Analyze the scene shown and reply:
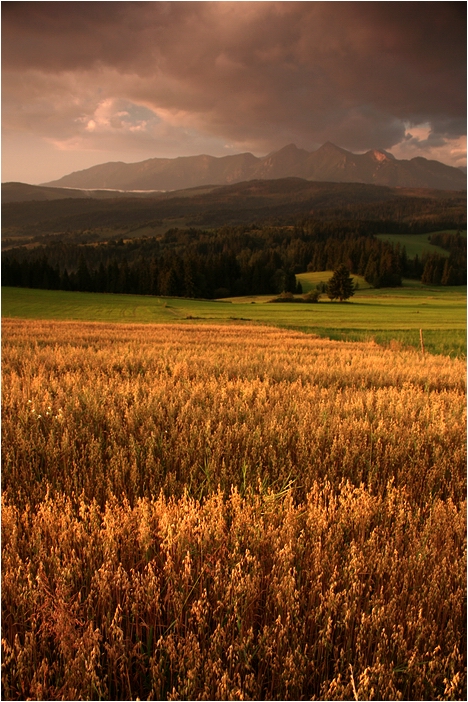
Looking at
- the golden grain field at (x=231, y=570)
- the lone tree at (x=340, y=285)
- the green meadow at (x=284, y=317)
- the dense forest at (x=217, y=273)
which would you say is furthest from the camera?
the dense forest at (x=217, y=273)

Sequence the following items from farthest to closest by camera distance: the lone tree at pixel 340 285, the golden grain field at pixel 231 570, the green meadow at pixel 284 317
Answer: the lone tree at pixel 340 285, the green meadow at pixel 284 317, the golden grain field at pixel 231 570

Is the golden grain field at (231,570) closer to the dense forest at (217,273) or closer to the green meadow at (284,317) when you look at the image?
the green meadow at (284,317)

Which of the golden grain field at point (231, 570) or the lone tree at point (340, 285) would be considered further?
the lone tree at point (340, 285)

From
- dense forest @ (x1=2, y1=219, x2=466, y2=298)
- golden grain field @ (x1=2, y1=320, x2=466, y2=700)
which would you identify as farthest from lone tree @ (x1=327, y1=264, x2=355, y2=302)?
golden grain field @ (x1=2, y1=320, x2=466, y2=700)

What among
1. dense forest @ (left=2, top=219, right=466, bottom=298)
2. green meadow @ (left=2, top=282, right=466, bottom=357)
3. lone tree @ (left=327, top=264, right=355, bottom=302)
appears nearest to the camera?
green meadow @ (left=2, top=282, right=466, bottom=357)

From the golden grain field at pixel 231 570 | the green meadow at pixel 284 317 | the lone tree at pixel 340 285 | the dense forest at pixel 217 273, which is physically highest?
the dense forest at pixel 217 273

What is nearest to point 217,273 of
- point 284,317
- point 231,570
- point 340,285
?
point 340,285

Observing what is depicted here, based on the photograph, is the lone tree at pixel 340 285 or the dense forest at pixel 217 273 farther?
the dense forest at pixel 217 273

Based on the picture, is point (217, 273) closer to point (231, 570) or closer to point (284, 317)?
point (284, 317)

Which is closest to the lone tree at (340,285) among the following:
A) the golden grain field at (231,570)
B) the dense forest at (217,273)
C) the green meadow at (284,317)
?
the dense forest at (217,273)

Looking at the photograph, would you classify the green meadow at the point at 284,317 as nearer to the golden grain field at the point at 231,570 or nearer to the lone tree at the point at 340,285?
the golden grain field at the point at 231,570

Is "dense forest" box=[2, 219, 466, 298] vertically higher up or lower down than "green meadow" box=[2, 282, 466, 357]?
higher up

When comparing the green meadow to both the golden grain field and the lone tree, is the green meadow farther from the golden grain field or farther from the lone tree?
the lone tree

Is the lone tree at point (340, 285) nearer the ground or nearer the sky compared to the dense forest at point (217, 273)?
nearer the ground
